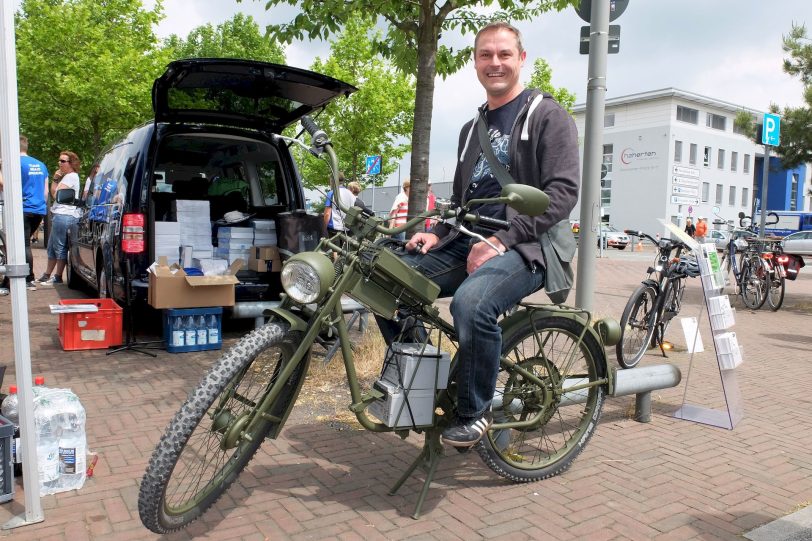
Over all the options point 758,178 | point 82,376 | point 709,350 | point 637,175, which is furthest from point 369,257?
point 758,178

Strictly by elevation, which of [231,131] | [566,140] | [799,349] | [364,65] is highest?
[364,65]

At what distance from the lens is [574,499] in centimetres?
340

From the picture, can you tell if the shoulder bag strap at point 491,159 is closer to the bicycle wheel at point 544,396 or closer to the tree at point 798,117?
the bicycle wheel at point 544,396

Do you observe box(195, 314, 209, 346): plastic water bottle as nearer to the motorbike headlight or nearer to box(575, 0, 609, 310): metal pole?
box(575, 0, 609, 310): metal pole

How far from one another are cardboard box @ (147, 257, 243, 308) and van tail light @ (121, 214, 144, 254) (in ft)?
0.82

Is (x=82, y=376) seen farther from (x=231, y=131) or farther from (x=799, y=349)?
(x=799, y=349)

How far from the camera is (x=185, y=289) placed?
5.98 metres

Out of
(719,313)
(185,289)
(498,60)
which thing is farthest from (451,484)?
(185,289)

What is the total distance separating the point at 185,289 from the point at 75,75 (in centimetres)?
1966

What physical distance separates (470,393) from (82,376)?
352cm

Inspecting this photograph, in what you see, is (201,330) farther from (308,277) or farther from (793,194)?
(793,194)

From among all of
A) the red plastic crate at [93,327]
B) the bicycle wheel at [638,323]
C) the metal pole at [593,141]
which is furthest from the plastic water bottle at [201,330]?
the bicycle wheel at [638,323]

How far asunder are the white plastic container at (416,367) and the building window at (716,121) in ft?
220

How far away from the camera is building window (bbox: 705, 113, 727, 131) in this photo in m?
63.0
